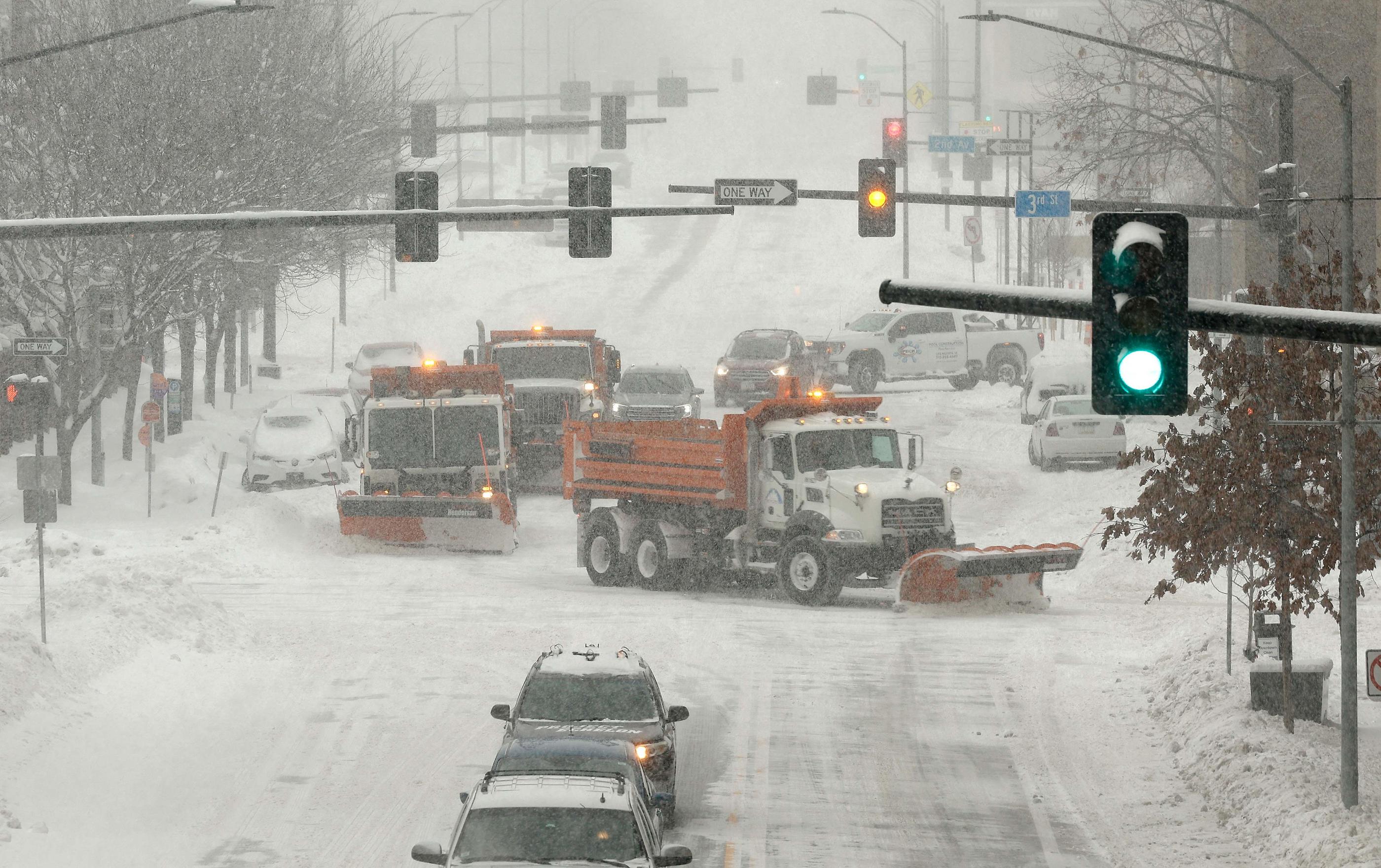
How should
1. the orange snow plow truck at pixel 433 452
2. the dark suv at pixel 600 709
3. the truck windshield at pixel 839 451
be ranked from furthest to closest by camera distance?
1. the orange snow plow truck at pixel 433 452
2. the truck windshield at pixel 839 451
3. the dark suv at pixel 600 709

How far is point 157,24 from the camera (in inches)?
715

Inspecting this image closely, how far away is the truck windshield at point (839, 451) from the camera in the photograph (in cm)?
2412

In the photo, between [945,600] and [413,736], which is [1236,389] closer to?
[413,736]

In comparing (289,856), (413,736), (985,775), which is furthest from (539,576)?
(289,856)

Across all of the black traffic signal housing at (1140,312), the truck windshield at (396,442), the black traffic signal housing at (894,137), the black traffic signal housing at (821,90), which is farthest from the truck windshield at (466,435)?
the black traffic signal housing at (821,90)

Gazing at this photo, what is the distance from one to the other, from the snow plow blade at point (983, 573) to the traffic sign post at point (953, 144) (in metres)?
23.7

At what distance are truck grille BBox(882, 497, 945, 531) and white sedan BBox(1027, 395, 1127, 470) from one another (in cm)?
1284

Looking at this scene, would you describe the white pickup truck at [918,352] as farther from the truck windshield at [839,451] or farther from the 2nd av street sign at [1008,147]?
the truck windshield at [839,451]

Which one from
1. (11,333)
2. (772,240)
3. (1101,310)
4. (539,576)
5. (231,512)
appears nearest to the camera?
(1101,310)

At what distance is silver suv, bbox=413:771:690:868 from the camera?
32.6ft

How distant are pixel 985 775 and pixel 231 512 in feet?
62.0

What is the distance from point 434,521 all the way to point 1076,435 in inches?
551

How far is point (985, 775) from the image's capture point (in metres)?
15.4

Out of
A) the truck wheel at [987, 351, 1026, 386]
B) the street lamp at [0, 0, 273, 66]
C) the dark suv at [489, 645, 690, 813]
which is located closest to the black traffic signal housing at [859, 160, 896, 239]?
the street lamp at [0, 0, 273, 66]
